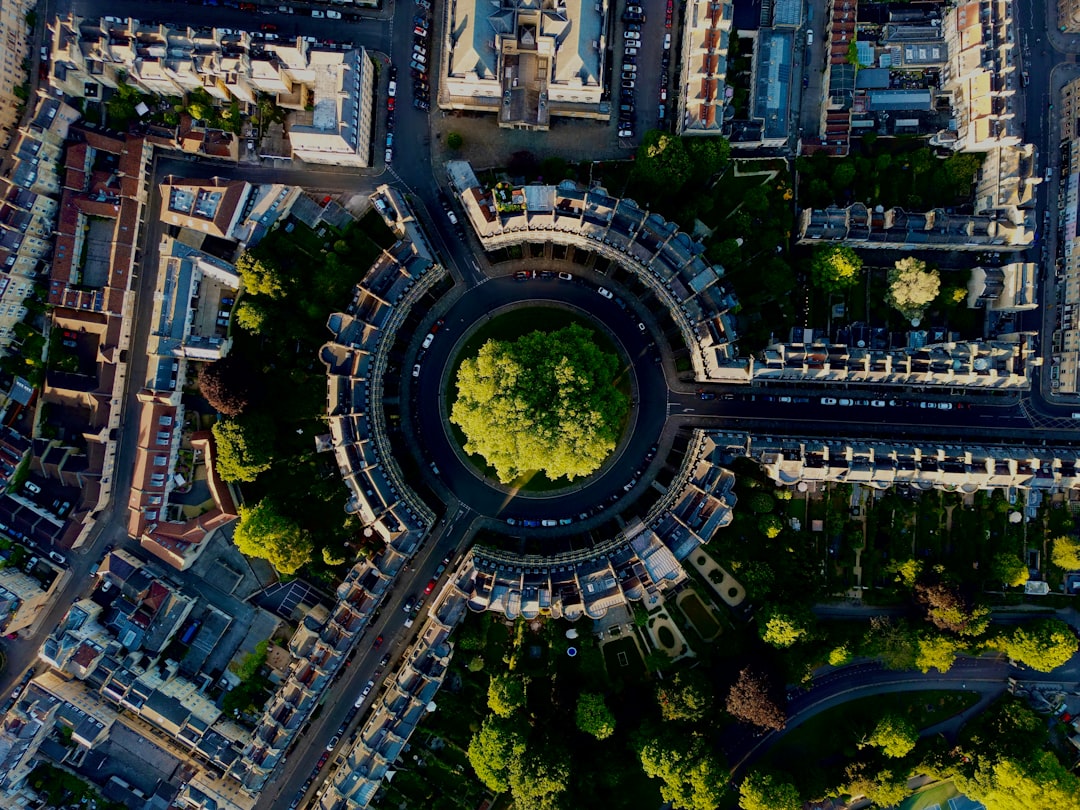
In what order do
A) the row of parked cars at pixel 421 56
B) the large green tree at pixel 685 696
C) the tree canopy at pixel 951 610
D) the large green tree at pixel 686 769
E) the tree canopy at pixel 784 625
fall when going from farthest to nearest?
the row of parked cars at pixel 421 56 < the tree canopy at pixel 951 610 < the tree canopy at pixel 784 625 < the large green tree at pixel 685 696 < the large green tree at pixel 686 769

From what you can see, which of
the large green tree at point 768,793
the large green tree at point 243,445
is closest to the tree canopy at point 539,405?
the large green tree at point 243,445

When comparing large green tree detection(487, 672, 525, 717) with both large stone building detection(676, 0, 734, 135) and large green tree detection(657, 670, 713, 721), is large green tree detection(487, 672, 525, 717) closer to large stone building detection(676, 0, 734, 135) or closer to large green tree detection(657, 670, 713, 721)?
large green tree detection(657, 670, 713, 721)

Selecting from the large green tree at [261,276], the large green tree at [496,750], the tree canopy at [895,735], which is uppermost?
the large green tree at [261,276]

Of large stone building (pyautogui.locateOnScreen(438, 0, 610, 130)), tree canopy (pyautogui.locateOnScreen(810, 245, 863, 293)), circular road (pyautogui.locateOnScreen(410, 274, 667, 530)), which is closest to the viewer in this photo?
large stone building (pyautogui.locateOnScreen(438, 0, 610, 130))

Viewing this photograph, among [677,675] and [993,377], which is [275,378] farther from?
[993,377]

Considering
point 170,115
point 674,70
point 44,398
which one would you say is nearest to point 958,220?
point 674,70

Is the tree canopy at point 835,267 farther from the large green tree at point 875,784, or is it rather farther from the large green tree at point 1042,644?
the large green tree at point 875,784

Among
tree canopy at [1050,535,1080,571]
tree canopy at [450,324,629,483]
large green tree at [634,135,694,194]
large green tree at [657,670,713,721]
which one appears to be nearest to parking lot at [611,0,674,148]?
large green tree at [634,135,694,194]

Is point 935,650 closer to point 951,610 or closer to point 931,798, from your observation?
point 951,610
